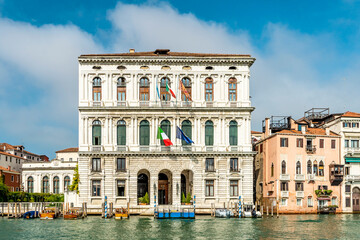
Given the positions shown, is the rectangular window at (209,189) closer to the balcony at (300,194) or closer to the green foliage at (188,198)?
the green foliage at (188,198)

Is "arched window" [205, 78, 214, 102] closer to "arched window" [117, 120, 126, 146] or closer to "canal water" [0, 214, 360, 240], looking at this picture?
"arched window" [117, 120, 126, 146]

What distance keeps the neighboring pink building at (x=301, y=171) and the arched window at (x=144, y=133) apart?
13.2 meters

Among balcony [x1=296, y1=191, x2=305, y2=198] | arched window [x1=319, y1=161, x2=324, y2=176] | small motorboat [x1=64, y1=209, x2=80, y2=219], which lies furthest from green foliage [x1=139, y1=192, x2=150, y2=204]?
arched window [x1=319, y1=161, x2=324, y2=176]

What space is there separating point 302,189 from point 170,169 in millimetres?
14091

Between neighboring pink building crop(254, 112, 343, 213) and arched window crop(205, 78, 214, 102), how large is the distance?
7900mm

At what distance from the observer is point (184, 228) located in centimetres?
4141

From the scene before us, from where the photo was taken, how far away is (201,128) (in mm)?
55531

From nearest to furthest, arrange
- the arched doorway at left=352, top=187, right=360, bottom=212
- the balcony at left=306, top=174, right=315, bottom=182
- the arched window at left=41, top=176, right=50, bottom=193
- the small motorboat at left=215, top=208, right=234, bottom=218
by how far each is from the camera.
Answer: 1. the small motorboat at left=215, top=208, right=234, bottom=218
2. the balcony at left=306, top=174, right=315, bottom=182
3. the arched doorway at left=352, top=187, right=360, bottom=212
4. the arched window at left=41, top=176, right=50, bottom=193

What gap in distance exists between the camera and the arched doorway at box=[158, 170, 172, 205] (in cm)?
5688

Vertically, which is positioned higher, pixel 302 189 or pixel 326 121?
pixel 326 121

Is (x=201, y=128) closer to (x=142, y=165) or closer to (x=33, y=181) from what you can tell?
(x=142, y=165)

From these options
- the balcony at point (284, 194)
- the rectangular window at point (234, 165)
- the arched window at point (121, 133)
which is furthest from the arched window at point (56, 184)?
the balcony at point (284, 194)

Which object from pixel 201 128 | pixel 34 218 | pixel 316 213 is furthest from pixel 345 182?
pixel 34 218

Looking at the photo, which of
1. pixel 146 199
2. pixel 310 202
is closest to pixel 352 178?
pixel 310 202
